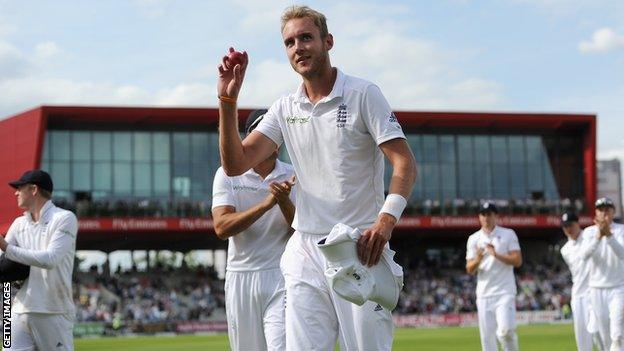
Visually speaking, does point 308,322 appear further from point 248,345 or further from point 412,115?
point 412,115

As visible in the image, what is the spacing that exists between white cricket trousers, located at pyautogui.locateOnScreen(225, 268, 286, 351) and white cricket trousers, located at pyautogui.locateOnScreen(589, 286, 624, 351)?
23.4 feet

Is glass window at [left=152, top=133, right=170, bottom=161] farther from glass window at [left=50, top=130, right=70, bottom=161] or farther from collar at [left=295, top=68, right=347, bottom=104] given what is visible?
collar at [left=295, top=68, right=347, bottom=104]

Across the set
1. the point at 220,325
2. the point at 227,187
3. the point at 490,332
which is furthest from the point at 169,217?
the point at 227,187

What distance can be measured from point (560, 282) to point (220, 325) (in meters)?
20.1

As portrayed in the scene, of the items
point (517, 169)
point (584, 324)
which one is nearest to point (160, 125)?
point (517, 169)

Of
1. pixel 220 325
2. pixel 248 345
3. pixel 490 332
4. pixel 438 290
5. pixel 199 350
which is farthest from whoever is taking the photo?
pixel 438 290

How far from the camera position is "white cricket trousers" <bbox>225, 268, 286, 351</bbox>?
27.1 ft

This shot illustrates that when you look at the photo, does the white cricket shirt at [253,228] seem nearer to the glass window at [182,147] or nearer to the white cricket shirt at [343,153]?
the white cricket shirt at [343,153]

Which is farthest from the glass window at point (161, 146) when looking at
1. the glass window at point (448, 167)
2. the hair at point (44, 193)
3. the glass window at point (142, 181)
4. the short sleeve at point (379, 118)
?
the short sleeve at point (379, 118)

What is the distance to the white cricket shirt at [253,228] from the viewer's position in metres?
8.48

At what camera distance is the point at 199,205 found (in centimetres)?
5612

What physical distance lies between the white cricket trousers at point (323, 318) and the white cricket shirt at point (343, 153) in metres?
0.20

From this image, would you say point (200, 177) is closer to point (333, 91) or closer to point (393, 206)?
point (333, 91)

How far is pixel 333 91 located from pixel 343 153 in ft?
1.22
